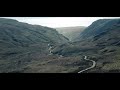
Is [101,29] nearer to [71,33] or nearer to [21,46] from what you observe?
[71,33]

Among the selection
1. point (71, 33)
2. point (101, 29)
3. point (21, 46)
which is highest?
point (101, 29)

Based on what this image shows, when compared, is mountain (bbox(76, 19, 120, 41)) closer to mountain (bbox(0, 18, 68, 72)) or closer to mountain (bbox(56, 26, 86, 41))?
mountain (bbox(56, 26, 86, 41))

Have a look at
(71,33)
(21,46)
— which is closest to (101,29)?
(71,33)

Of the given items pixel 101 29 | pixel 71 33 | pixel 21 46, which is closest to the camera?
pixel 21 46

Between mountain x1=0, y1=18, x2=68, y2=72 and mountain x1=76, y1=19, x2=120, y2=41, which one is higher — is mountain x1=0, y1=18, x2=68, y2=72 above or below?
below

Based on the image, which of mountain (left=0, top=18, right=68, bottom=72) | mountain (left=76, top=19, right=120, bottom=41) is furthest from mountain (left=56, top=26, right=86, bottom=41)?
mountain (left=0, top=18, right=68, bottom=72)

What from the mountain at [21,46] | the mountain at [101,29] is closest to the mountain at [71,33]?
the mountain at [101,29]

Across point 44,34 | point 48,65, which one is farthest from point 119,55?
point 44,34

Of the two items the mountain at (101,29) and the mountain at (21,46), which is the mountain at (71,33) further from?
the mountain at (21,46)

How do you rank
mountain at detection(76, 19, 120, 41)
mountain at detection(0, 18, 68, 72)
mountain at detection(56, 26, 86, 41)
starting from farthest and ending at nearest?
mountain at detection(56, 26, 86, 41), mountain at detection(76, 19, 120, 41), mountain at detection(0, 18, 68, 72)
